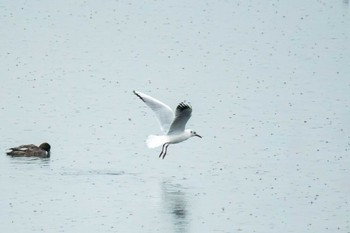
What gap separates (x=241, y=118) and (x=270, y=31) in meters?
17.2

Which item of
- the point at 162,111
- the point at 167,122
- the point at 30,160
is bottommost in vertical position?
the point at 30,160

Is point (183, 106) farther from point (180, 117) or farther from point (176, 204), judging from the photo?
point (176, 204)

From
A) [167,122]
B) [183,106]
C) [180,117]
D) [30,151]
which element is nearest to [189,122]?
[30,151]

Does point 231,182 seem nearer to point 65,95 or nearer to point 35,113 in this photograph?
point 35,113

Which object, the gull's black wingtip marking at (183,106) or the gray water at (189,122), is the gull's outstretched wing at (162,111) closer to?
the gray water at (189,122)

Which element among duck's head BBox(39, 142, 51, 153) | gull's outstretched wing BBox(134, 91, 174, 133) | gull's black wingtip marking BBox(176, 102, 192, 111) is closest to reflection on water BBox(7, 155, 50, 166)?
duck's head BBox(39, 142, 51, 153)

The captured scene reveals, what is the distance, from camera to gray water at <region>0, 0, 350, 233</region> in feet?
67.3

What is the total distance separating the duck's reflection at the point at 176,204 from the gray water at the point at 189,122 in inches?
1.3

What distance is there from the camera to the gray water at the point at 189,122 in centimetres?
2050

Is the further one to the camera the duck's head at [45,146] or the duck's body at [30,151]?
the duck's head at [45,146]

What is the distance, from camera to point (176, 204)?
817 inches

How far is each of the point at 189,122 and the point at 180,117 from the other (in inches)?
261

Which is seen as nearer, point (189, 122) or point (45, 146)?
point (45, 146)

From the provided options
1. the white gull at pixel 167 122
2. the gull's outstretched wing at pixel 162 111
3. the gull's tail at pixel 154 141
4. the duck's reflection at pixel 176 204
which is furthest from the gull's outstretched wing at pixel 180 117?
the duck's reflection at pixel 176 204
